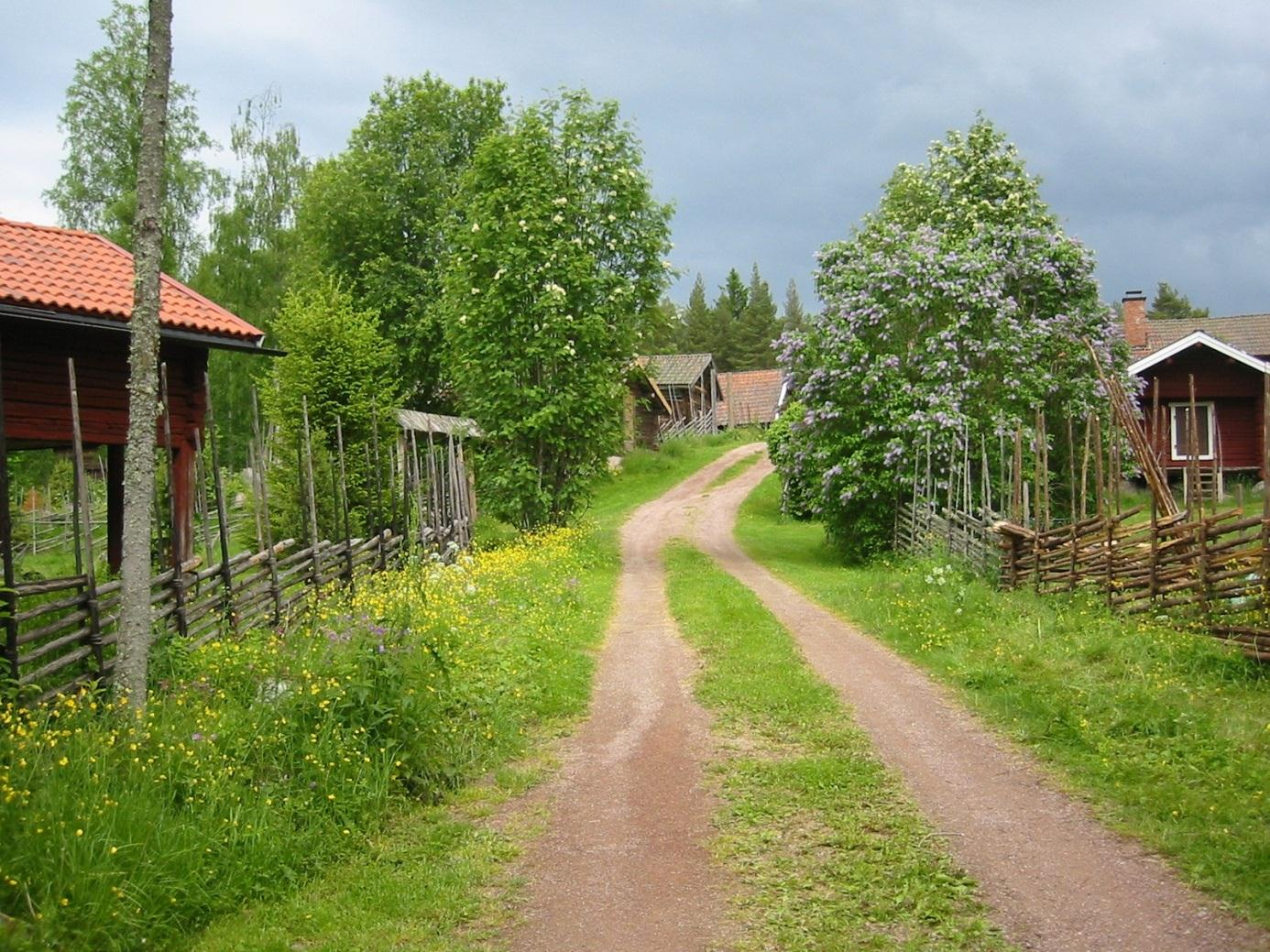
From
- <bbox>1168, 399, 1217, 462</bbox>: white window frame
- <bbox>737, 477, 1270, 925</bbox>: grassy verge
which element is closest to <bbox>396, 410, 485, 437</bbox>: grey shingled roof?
<bbox>737, 477, 1270, 925</bbox>: grassy verge

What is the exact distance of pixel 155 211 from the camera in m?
7.03

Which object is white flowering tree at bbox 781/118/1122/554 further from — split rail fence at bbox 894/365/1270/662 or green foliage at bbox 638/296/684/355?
green foliage at bbox 638/296/684/355

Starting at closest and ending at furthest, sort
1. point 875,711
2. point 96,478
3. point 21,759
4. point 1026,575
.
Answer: point 21,759, point 875,711, point 1026,575, point 96,478

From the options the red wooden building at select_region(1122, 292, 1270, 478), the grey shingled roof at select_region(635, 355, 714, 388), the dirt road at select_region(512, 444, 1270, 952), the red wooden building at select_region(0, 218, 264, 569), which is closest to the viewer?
the dirt road at select_region(512, 444, 1270, 952)

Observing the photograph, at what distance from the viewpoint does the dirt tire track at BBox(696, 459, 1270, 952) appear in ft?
17.1

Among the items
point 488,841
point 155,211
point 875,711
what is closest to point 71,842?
point 488,841

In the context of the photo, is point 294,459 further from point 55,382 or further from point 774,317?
point 774,317

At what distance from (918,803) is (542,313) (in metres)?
18.4

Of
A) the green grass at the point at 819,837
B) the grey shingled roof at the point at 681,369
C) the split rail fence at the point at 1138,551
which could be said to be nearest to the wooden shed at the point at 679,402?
the grey shingled roof at the point at 681,369

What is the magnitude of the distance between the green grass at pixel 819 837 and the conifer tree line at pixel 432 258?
476 inches

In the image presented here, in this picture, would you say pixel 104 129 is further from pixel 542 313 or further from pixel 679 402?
pixel 679 402

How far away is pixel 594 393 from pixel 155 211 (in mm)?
17616

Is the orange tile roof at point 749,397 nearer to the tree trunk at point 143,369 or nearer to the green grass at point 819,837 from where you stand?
the green grass at point 819,837

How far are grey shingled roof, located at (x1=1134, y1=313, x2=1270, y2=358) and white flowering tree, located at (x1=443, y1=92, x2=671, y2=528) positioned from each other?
24.1 m
